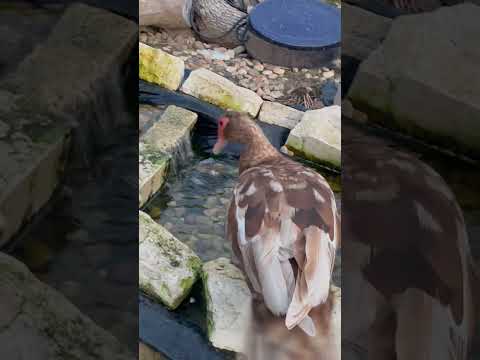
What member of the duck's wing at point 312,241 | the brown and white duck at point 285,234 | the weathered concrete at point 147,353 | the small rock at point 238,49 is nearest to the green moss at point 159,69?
the small rock at point 238,49

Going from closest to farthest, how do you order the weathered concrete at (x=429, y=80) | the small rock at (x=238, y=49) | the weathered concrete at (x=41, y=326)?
the weathered concrete at (x=41, y=326), the weathered concrete at (x=429, y=80), the small rock at (x=238, y=49)

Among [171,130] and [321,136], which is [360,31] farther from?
[171,130]

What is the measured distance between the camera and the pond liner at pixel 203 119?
178 cm

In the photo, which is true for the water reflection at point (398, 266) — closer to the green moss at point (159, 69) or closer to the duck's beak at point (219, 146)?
the duck's beak at point (219, 146)

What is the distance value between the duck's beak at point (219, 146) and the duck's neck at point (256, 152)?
0.06 metres

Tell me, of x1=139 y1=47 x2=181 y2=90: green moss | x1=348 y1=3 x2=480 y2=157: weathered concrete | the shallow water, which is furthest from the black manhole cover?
the shallow water

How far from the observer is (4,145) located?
1652mm

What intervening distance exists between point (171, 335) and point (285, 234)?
38cm

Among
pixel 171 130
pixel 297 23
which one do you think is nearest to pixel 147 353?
pixel 171 130

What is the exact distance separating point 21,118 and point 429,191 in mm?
1047

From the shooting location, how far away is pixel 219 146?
1.78 meters

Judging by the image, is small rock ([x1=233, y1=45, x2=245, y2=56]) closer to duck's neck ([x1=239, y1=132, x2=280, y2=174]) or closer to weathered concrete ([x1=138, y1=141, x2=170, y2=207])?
duck's neck ([x1=239, y1=132, x2=280, y2=174])

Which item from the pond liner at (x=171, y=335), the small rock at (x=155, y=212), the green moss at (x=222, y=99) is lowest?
the pond liner at (x=171, y=335)

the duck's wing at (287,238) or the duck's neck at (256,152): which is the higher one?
the duck's neck at (256,152)
